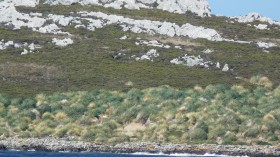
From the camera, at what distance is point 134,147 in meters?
69.9

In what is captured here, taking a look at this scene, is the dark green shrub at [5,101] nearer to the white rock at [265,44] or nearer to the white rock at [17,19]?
the white rock at [17,19]

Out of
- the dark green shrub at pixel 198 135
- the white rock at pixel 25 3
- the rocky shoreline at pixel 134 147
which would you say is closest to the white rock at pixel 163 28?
the white rock at pixel 25 3

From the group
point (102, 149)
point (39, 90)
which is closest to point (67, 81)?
point (39, 90)

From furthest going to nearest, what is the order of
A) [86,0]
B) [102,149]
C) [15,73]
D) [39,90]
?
[86,0]
[15,73]
[39,90]
[102,149]

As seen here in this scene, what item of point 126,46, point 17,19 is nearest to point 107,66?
point 126,46

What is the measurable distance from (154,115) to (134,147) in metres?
11.8

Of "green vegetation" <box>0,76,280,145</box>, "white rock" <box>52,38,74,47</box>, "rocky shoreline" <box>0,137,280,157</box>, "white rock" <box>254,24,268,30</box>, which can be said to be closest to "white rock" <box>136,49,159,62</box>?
"white rock" <box>52,38,74,47</box>

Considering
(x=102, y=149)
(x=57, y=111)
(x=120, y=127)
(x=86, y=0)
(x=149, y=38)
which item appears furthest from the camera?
(x=86, y=0)

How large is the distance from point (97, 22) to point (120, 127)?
208 ft

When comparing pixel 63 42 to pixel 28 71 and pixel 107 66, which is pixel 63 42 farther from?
pixel 28 71

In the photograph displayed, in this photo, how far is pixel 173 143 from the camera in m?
71.4

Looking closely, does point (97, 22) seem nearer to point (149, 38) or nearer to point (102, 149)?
point (149, 38)

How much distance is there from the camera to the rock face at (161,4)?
159650mm

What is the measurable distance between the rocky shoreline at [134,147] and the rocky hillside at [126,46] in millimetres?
23862
